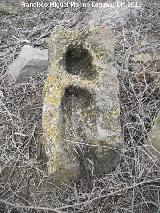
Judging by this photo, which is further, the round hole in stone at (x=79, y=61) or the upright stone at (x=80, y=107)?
the round hole in stone at (x=79, y=61)

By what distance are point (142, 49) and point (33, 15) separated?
1335 millimetres

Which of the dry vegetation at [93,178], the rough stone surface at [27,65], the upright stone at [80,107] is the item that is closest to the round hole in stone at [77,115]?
the upright stone at [80,107]

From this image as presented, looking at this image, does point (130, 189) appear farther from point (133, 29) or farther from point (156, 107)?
point (133, 29)

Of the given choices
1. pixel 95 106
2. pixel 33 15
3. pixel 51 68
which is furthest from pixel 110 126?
pixel 33 15

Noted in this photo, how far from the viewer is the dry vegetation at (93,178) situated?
9.65 feet

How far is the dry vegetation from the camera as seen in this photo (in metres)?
2.94

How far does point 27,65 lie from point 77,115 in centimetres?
89

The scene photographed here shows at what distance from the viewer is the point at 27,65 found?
3744 millimetres

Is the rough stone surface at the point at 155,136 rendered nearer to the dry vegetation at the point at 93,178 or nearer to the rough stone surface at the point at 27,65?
the dry vegetation at the point at 93,178

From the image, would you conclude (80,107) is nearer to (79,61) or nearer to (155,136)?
(79,61)

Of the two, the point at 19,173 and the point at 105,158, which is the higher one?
the point at 105,158

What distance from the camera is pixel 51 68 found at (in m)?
3.14

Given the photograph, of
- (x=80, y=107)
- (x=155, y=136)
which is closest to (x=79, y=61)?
(x=80, y=107)

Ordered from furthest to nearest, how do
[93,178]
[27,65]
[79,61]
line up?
[27,65] → [79,61] → [93,178]
